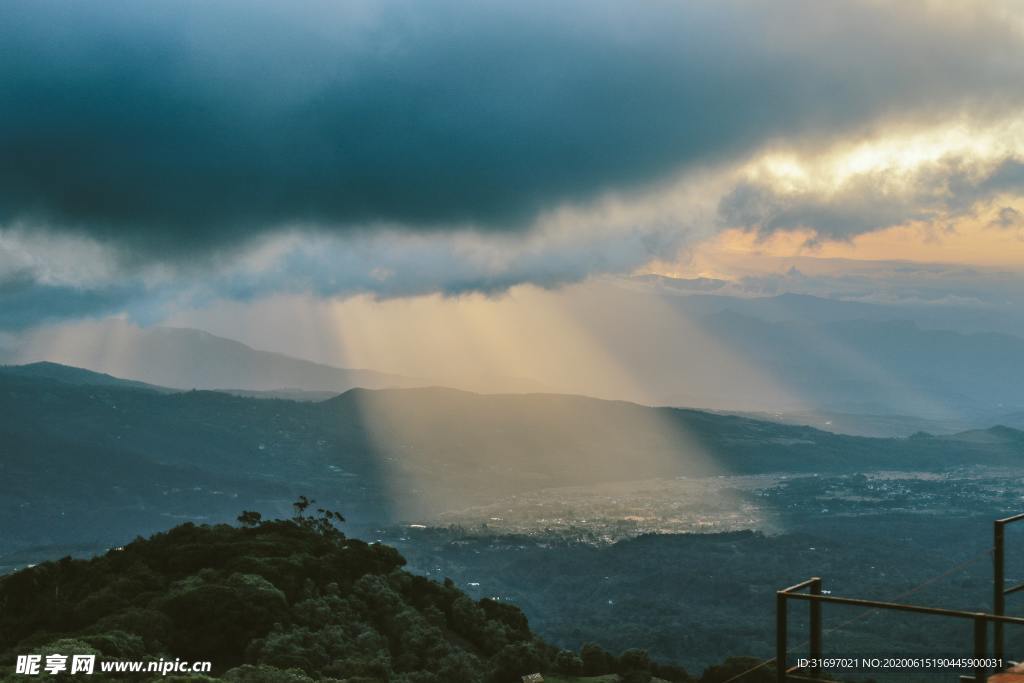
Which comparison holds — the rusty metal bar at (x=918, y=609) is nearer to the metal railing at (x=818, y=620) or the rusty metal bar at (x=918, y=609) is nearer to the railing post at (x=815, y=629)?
the metal railing at (x=818, y=620)

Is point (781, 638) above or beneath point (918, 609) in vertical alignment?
beneath

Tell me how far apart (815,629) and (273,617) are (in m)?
49.6

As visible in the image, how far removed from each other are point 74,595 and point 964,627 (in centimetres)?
14485

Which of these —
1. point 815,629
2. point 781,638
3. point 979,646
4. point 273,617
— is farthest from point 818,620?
point 273,617

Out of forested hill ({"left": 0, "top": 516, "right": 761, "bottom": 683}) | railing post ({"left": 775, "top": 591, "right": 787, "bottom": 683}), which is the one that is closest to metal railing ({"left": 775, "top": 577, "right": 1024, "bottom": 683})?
railing post ({"left": 775, "top": 591, "right": 787, "bottom": 683})

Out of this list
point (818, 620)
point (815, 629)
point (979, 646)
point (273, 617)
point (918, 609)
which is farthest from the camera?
point (273, 617)

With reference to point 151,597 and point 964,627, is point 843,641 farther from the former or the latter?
point 151,597

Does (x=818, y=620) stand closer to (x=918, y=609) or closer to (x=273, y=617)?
(x=918, y=609)

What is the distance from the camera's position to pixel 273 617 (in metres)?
60.5

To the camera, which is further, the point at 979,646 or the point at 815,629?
the point at 815,629

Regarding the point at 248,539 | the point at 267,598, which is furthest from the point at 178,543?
the point at 267,598

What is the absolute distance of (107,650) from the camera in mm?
47812

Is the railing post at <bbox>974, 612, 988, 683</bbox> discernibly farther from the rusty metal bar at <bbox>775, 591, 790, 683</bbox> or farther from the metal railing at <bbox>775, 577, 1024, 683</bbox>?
the rusty metal bar at <bbox>775, 591, 790, 683</bbox>

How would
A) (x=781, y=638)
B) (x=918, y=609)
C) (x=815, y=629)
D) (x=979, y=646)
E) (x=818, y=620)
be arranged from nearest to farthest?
(x=918, y=609) < (x=979, y=646) < (x=781, y=638) < (x=818, y=620) < (x=815, y=629)
